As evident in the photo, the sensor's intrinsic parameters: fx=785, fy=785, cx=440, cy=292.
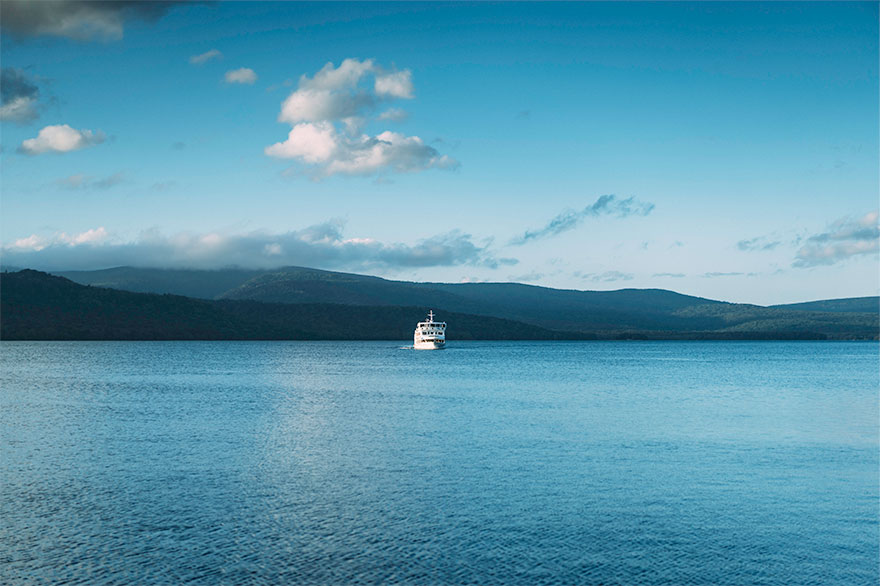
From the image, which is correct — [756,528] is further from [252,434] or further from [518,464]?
[252,434]

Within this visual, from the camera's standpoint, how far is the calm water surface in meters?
19.2

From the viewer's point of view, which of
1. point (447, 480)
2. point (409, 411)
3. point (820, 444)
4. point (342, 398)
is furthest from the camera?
point (342, 398)

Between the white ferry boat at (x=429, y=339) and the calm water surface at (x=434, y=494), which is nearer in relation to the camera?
the calm water surface at (x=434, y=494)

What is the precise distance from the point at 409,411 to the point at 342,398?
40.0ft

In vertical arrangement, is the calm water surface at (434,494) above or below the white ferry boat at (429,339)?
below

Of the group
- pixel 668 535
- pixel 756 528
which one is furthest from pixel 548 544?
pixel 756 528

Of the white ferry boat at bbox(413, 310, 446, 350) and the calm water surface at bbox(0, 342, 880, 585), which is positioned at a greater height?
the white ferry boat at bbox(413, 310, 446, 350)

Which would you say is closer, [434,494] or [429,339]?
[434,494]

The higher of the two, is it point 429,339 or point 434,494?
point 429,339

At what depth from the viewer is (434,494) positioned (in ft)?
88.0

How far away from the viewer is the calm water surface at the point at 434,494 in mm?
19234

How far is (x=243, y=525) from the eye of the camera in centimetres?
2266

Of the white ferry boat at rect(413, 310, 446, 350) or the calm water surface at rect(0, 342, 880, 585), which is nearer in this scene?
the calm water surface at rect(0, 342, 880, 585)

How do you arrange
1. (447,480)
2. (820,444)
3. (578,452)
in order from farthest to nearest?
1. (820,444)
2. (578,452)
3. (447,480)
